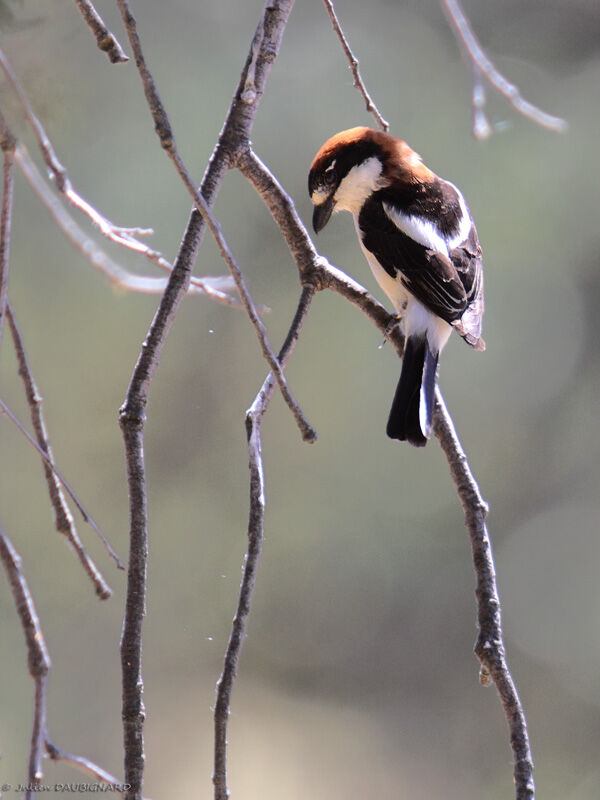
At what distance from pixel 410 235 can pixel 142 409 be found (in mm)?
971

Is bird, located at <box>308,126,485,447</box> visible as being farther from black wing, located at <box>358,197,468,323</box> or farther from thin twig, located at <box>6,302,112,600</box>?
thin twig, located at <box>6,302,112,600</box>

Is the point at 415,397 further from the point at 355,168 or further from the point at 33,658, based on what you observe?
the point at 33,658

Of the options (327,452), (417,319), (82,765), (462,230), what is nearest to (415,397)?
(417,319)

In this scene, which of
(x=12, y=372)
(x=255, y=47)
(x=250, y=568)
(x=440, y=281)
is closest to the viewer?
(x=250, y=568)

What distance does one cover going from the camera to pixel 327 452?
5.16 m

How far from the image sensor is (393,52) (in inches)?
216

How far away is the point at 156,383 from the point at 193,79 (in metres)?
1.46

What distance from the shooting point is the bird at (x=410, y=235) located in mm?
1583

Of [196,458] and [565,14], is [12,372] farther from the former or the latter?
[565,14]

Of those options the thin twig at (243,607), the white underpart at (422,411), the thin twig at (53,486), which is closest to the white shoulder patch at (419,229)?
the white underpart at (422,411)

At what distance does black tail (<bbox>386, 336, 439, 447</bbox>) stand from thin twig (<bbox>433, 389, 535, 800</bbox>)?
0.15m

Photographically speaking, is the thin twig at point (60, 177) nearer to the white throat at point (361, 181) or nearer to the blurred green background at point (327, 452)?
the white throat at point (361, 181)

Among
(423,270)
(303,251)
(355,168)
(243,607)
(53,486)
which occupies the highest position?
(355,168)

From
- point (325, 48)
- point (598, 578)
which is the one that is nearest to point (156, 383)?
point (325, 48)
